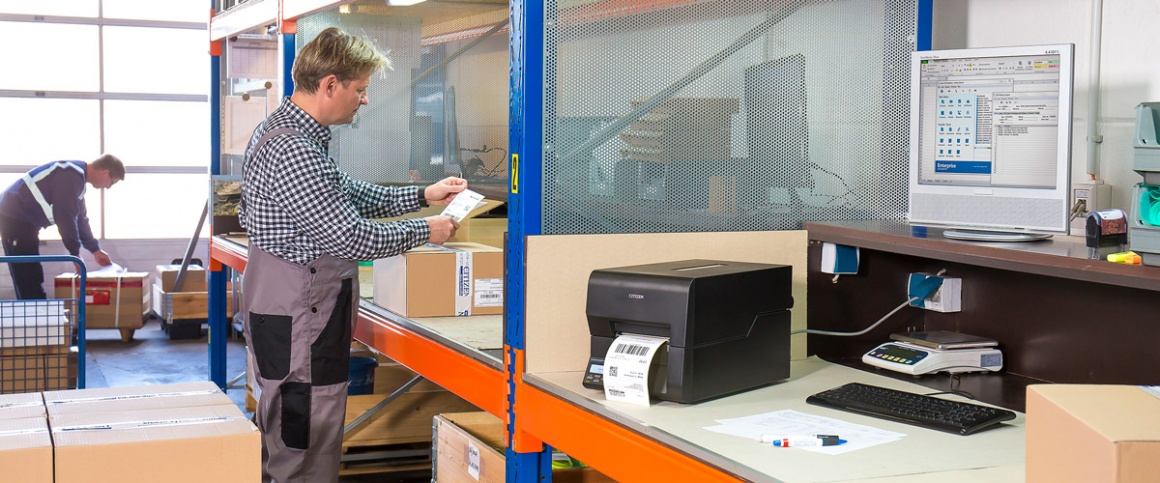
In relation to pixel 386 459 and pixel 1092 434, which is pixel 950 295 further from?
pixel 386 459

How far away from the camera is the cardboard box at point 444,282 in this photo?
3.64 meters

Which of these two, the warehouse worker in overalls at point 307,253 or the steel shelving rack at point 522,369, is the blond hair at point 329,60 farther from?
the steel shelving rack at point 522,369

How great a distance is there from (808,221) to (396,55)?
8.65 feet

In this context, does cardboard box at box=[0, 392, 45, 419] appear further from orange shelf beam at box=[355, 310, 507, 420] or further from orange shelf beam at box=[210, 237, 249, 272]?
orange shelf beam at box=[210, 237, 249, 272]

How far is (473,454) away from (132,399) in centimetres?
111

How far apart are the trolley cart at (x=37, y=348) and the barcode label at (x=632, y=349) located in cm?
297

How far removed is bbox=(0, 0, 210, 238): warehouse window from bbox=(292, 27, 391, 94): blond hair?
7502 millimetres

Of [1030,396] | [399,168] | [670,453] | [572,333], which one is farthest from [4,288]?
[1030,396]

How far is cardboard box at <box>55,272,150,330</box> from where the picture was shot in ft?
28.4

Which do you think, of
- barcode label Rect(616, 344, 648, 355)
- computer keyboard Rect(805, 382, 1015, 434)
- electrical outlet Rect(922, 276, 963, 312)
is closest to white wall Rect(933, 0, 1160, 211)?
electrical outlet Rect(922, 276, 963, 312)

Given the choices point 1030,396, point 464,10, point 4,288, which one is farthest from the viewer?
point 4,288

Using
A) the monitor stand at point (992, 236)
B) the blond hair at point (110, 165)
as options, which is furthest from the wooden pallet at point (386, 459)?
the blond hair at point (110, 165)

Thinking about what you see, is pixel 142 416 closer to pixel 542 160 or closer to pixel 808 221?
pixel 542 160

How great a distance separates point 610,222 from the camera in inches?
104
